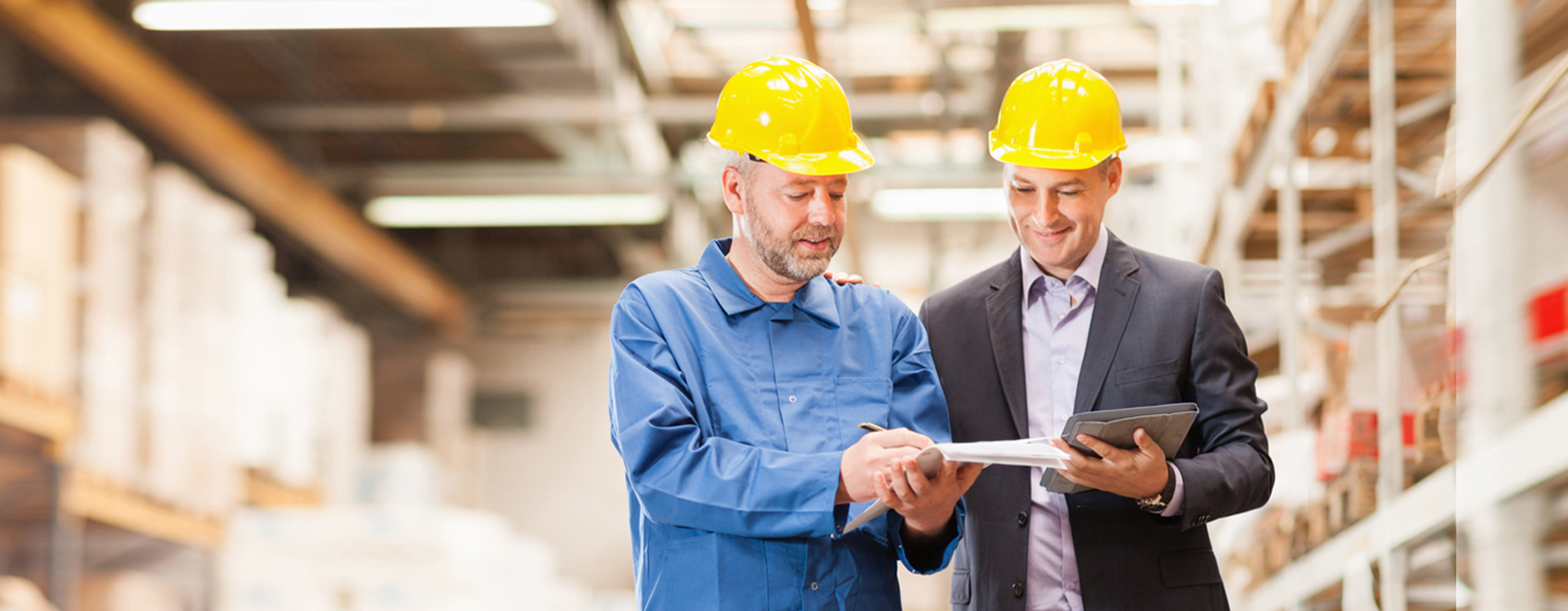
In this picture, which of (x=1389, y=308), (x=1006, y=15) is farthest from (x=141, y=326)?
(x=1389, y=308)

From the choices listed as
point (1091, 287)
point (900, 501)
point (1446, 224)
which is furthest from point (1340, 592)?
point (900, 501)

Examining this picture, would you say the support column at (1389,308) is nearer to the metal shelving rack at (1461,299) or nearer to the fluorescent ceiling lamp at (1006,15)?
the metal shelving rack at (1461,299)

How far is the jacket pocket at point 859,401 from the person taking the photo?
246 cm

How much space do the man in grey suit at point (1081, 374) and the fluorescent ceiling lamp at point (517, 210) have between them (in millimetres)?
8846

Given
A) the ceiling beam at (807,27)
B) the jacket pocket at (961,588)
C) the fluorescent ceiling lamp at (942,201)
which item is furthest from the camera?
the fluorescent ceiling lamp at (942,201)

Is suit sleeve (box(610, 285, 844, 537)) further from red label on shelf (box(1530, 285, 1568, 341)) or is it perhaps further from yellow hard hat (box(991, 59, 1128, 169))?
red label on shelf (box(1530, 285, 1568, 341))

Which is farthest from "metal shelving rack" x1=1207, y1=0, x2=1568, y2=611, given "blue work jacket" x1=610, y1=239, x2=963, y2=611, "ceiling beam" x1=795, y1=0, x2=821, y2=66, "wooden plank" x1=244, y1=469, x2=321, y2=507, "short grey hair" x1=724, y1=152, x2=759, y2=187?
"wooden plank" x1=244, y1=469, x2=321, y2=507

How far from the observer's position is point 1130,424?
7.41 feet

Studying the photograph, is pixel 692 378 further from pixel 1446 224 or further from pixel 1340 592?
pixel 1340 592

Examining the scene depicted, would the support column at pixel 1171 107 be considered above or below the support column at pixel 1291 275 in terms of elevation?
above

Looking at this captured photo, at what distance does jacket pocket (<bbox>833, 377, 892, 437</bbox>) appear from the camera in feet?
→ 8.09

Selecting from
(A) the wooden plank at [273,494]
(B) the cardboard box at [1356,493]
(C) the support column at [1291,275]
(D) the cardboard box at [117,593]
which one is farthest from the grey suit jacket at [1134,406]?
(A) the wooden plank at [273,494]

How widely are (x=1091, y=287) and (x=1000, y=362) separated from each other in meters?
0.24

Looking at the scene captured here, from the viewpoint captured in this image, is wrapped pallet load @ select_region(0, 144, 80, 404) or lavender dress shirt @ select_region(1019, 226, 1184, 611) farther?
wrapped pallet load @ select_region(0, 144, 80, 404)
